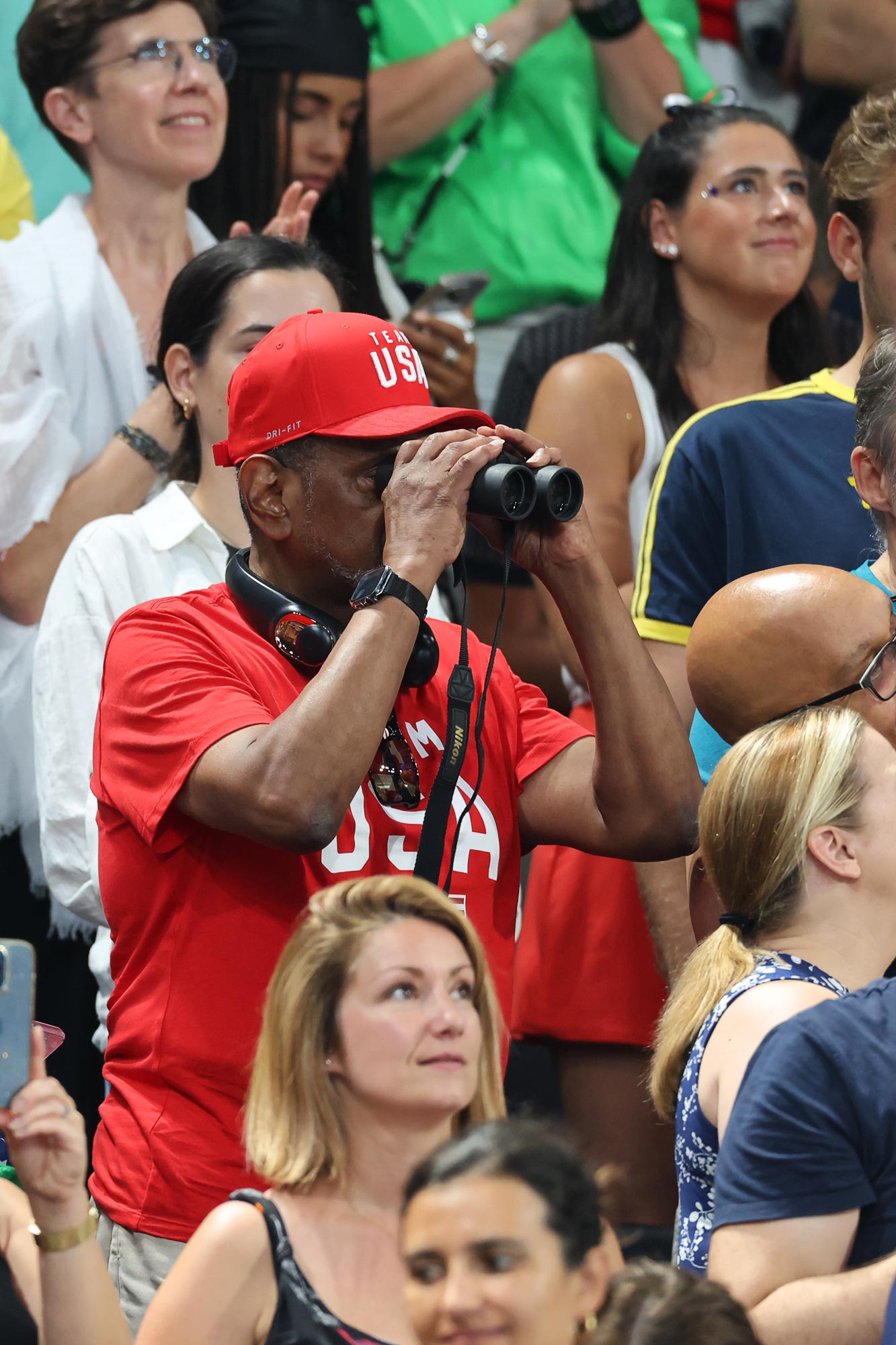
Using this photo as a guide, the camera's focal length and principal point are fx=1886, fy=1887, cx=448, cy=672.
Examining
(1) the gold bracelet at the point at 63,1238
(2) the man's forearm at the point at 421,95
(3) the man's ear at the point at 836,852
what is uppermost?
(2) the man's forearm at the point at 421,95

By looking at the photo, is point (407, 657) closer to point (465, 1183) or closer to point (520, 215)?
point (465, 1183)

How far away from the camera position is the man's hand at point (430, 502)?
2250mm

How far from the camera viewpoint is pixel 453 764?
2.24 metres

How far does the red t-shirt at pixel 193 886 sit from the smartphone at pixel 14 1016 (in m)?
0.47

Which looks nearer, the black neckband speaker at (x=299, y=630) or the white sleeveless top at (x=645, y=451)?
the black neckband speaker at (x=299, y=630)

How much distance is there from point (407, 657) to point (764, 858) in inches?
18.5

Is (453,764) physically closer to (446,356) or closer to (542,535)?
(542,535)

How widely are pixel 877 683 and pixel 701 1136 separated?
610 millimetres

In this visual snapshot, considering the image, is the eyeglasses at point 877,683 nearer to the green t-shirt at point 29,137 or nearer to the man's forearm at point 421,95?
the green t-shirt at point 29,137

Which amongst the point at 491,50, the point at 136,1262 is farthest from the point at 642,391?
the point at 136,1262

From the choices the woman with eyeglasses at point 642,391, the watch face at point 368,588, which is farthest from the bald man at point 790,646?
the woman with eyeglasses at point 642,391

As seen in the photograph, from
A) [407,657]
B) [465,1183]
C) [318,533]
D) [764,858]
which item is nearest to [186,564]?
[318,533]

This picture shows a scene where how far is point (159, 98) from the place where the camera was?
11.9 feet

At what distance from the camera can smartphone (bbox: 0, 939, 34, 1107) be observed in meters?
1.68
